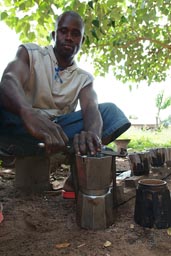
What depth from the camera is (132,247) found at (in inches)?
52.0

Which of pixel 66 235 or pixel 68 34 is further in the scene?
pixel 68 34

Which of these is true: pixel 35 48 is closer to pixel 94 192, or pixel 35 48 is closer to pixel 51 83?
pixel 51 83

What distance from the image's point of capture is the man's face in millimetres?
2020

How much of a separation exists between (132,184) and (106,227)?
0.63 meters

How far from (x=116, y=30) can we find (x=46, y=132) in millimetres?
3658

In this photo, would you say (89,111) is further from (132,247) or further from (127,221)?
(132,247)

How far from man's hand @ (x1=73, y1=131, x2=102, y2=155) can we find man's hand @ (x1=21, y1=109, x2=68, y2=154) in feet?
0.33

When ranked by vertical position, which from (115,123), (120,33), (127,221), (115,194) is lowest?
(127,221)

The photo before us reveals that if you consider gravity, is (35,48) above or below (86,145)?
above

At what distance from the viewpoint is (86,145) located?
144 cm

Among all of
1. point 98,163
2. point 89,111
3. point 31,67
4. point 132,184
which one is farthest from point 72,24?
point 132,184

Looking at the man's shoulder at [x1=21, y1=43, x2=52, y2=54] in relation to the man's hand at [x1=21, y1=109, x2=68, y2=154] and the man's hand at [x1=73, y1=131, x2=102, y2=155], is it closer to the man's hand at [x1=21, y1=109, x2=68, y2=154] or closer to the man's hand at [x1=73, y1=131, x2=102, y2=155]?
the man's hand at [x1=21, y1=109, x2=68, y2=154]

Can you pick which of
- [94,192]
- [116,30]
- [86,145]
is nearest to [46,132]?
[86,145]

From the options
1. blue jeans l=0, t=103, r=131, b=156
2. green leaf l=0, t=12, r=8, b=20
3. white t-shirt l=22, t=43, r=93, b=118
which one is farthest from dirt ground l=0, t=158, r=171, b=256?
green leaf l=0, t=12, r=8, b=20
